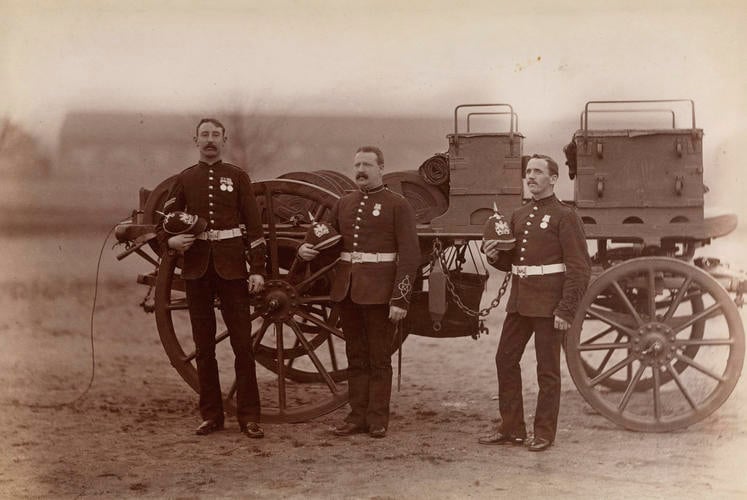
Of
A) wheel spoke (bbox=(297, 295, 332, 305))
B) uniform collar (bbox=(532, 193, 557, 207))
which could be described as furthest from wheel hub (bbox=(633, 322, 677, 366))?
wheel spoke (bbox=(297, 295, 332, 305))

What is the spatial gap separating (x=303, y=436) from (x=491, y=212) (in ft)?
6.07

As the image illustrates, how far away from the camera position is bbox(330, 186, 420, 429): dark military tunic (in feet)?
16.1

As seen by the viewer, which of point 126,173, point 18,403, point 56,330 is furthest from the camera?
point 56,330

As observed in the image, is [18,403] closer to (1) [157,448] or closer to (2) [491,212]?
(1) [157,448]

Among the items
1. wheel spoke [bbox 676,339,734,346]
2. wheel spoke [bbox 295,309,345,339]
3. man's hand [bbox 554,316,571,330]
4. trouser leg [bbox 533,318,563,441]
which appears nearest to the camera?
man's hand [bbox 554,316,571,330]

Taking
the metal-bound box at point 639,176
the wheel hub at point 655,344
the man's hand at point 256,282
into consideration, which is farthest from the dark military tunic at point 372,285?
the wheel hub at point 655,344

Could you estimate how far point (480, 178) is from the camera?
533cm

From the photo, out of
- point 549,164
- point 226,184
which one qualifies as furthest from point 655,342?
point 226,184

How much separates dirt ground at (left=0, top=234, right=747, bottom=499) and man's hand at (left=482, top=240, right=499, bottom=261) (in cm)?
112

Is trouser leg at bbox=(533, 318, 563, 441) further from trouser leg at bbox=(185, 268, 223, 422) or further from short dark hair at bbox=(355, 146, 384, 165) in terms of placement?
trouser leg at bbox=(185, 268, 223, 422)

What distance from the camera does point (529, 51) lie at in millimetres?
5324

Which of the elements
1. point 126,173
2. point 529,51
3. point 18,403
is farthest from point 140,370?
point 529,51

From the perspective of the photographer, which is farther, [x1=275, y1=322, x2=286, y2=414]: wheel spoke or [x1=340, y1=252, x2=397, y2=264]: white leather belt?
[x1=275, y1=322, x2=286, y2=414]: wheel spoke

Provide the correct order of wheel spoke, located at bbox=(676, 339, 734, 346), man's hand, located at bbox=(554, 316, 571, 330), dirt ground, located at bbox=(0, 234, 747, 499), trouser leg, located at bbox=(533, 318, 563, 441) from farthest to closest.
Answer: wheel spoke, located at bbox=(676, 339, 734, 346) < trouser leg, located at bbox=(533, 318, 563, 441) < man's hand, located at bbox=(554, 316, 571, 330) < dirt ground, located at bbox=(0, 234, 747, 499)
